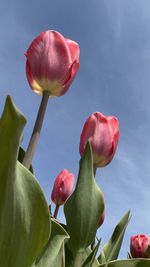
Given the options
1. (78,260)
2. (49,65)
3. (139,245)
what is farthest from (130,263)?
(139,245)

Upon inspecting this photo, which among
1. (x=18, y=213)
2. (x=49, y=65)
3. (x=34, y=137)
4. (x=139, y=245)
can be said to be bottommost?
(x=139, y=245)

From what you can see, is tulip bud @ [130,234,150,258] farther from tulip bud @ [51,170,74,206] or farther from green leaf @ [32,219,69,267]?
green leaf @ [32,219,69,267]

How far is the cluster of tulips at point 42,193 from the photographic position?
727 mm

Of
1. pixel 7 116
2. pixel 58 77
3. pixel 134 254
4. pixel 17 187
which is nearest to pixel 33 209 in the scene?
pixel 17 187

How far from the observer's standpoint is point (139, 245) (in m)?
1.89

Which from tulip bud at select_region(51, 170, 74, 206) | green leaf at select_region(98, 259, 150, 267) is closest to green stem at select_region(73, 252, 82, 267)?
green leaf at select_region(98, 259, 150, 267)

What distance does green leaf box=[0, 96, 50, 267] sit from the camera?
2.34ft

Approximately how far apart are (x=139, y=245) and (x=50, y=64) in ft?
3.67

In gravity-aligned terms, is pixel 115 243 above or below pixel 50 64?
below

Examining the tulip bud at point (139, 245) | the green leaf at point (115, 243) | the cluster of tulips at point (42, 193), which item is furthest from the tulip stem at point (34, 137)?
the tulip bud at point (139, 245)

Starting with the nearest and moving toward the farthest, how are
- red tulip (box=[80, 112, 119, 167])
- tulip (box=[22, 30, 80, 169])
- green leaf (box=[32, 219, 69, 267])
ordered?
1. green leaf (box=[32, 219, 69, 267])
2. tulip (box=[22, 30, 80, 169])
3. red tulip (box=[80, 112, 119, 167])

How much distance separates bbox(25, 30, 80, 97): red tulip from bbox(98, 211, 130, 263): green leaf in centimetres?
47

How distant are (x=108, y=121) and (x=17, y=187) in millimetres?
632

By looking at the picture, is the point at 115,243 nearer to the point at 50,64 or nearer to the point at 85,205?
the point at 85,205
